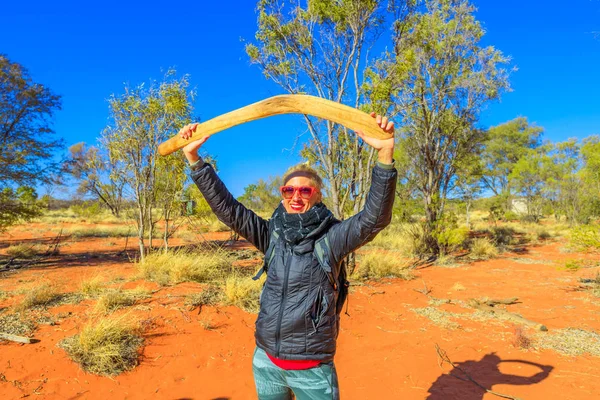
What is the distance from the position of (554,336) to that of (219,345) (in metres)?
4.86

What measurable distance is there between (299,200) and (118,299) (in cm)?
496

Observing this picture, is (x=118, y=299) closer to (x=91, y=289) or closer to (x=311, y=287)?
(x=91, y=289)

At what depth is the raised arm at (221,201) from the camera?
2.03m

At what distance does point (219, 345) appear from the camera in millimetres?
4922

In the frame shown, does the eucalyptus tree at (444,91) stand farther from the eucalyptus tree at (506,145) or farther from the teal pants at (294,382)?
the eucalyptus tree at (506,145)

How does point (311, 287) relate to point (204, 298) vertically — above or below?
above

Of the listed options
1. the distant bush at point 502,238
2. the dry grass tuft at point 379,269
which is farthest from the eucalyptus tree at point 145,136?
the distant bush at point 502,238

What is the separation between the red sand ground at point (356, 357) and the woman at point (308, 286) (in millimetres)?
2454

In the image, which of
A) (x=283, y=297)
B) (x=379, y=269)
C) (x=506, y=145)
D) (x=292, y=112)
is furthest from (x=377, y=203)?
(x=506, y=145)

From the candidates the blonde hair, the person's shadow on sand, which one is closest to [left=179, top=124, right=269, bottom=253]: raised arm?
the blonde hair

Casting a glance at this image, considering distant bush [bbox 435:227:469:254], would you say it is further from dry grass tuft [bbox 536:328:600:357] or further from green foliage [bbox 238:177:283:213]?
green foliage [bbox 238:177:283:213]

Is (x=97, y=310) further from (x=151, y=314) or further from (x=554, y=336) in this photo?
(x=554, y=336)

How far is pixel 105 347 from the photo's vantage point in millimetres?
4164

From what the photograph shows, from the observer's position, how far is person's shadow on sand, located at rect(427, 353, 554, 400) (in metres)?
3.83
